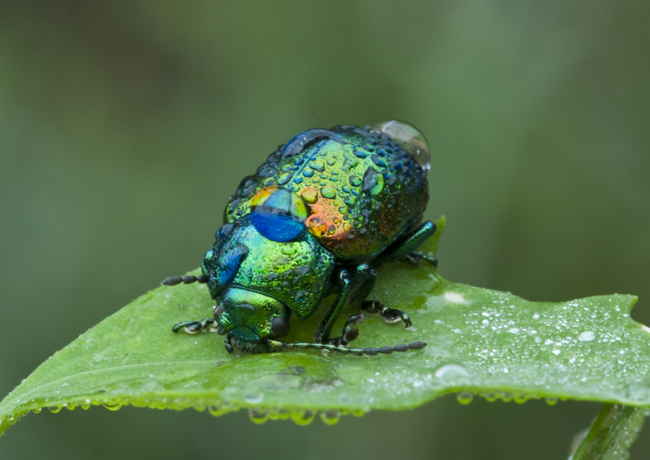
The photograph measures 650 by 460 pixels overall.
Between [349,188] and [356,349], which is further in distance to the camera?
[349,188]

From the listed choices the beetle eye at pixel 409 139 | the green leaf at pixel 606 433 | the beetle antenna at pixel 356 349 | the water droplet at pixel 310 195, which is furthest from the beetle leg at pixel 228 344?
the beetle eye at pixel 409 139

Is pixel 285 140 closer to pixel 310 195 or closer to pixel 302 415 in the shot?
pixel 310 195

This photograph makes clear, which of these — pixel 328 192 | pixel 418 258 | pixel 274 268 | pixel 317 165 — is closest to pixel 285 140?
pixel 317 165

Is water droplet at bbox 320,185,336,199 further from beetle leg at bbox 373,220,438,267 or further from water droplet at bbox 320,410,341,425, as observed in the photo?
water droplet at bbox 320,410,341,425

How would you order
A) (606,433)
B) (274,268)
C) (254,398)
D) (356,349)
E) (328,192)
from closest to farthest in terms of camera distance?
(254,398), (606,433), (356,349), (274,268), (328,192)

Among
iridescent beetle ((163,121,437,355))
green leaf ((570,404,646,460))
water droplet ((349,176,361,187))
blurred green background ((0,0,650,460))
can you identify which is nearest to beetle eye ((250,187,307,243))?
iridescent beetle ((163,121,437,355))
